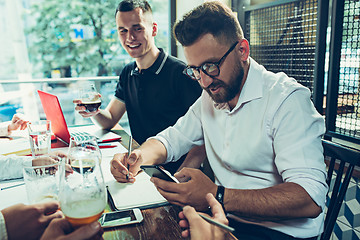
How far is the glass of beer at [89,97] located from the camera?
1.88m

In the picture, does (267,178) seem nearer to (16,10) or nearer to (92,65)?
(92,65)

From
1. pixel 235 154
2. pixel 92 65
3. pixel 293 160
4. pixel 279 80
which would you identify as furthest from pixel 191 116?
pixel 92 65

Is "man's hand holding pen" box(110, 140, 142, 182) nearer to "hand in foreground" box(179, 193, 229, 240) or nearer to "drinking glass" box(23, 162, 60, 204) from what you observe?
"drinking glass" box(23, 162, 60, 204)

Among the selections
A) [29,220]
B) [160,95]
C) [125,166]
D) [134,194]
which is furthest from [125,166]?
[160,95]

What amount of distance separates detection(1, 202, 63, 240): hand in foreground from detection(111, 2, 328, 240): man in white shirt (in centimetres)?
36

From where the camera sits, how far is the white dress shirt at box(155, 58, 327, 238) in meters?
1.06

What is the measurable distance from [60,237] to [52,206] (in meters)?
0.16

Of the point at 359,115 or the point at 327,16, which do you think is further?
the point at 327,16

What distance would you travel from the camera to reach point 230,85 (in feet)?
4.33

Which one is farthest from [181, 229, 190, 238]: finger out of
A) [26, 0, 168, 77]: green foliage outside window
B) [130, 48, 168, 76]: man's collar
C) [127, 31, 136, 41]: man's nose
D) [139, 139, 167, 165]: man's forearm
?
[26, 0, 168, 77]: green foliage outside window

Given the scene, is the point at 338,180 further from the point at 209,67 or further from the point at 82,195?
the point at 82,195

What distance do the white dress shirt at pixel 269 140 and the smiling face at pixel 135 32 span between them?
884 mm

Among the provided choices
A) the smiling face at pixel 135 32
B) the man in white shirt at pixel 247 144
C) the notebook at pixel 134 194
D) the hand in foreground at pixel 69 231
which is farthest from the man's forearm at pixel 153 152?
the smiling face at pixel 135 32

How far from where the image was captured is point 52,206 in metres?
0.80
